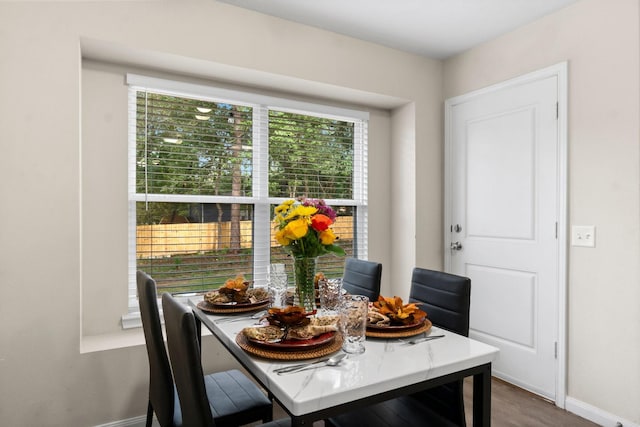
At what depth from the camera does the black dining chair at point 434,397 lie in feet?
4.79

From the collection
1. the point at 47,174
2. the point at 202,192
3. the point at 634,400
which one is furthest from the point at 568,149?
the point at 47,174

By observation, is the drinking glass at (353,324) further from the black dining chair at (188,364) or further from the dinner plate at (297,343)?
the black dining chair at (188,364)

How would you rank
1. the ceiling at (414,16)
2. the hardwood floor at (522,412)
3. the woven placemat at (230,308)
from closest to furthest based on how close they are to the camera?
the woven placemat at (230,308) < the hardwood floor at (522,412) < the ceiling at (414,16)

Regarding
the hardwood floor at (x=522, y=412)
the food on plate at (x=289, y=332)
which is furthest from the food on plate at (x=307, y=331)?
the hardwood floor at (x=522, y=412)

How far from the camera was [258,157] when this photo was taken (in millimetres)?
2924

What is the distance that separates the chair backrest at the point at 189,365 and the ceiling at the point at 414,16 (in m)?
2.04

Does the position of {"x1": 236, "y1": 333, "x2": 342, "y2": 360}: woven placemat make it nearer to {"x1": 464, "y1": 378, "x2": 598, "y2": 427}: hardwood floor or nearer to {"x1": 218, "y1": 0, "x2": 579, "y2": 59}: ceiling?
{"x1": 464, "y1": 378, "x2": 598, "y2": 427}: hardwood floor

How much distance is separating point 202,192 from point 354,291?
123cm

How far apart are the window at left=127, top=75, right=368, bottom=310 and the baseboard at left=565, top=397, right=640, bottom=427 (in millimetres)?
1832

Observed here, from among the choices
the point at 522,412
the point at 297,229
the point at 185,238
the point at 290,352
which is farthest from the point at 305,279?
the point at 522,412

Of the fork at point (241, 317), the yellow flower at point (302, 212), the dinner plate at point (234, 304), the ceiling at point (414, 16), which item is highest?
the ceiling at point (414, 16)

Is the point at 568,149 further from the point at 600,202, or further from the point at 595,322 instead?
the point at 595,322

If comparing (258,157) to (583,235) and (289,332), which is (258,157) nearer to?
(289,332)

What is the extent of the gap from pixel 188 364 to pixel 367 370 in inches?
20.1
